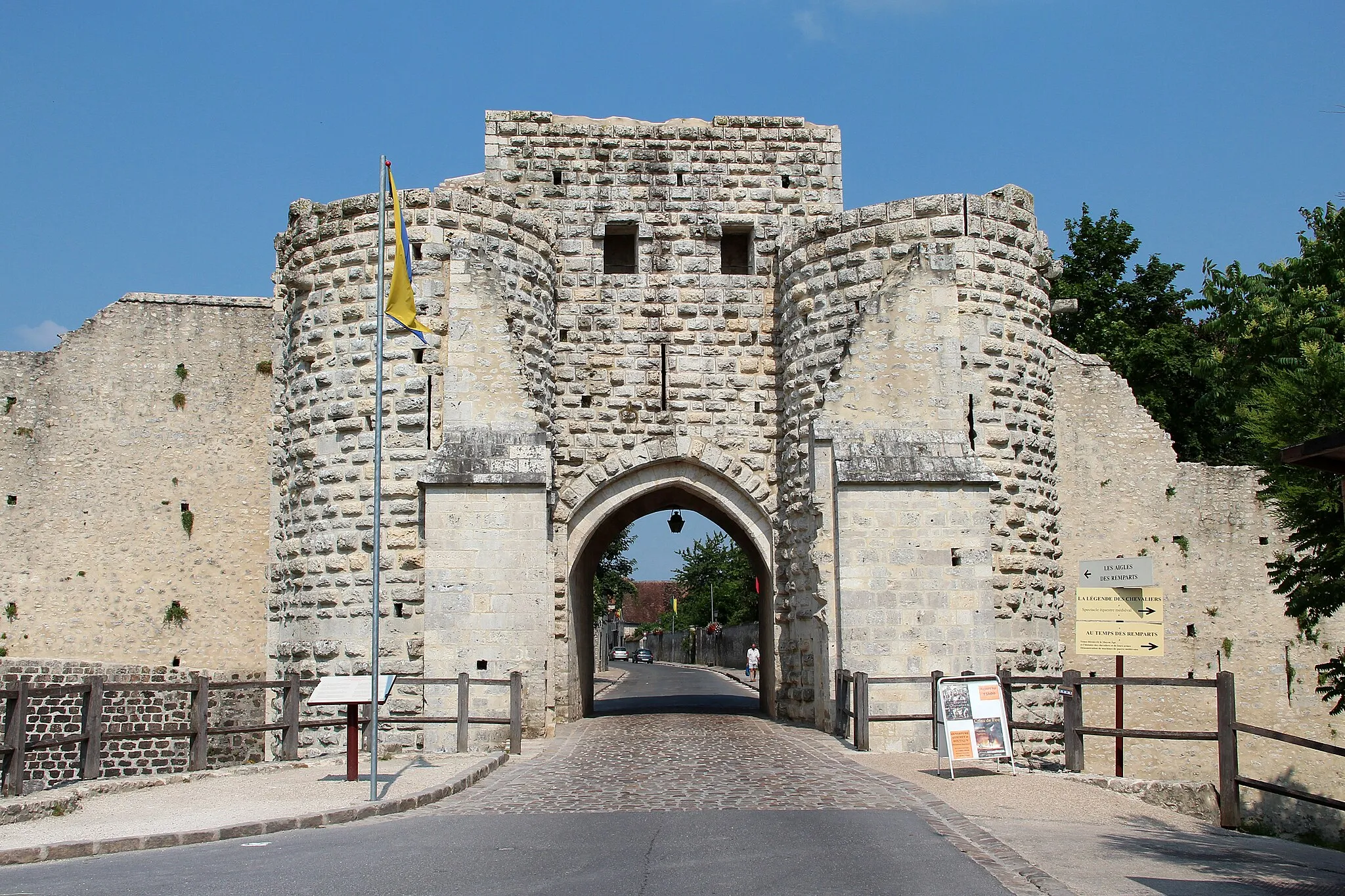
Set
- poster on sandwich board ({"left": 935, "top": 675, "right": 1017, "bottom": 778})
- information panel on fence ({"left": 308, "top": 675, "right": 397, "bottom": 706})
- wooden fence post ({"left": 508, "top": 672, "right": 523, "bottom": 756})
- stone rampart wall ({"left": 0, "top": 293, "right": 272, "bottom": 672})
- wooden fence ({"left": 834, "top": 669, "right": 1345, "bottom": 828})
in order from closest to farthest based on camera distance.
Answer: wooden fence ({"left": 834, "top": 669, "right": 1345, "bottom": 828})
information panel on fence ({"left": 308, "top": 675, "right": 397, "bottom": 706})
poster on sandwich board ({"left": 935, "top": 675, "right": 1017, "bottom": 778})
wooden fence post ({"left": 508, "top": 672, "right": 523, "bottom": 756})
stone rampart wall ({"left": 0, "top": 293, "right": 272, "bottom": 672})

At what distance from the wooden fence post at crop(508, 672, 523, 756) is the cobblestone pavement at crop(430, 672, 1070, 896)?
0.34m

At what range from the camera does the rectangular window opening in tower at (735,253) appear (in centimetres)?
1789

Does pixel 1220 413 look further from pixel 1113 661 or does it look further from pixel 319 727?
pixel 319 727

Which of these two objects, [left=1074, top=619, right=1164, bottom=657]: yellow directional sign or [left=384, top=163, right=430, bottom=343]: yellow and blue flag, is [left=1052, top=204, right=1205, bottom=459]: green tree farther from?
[left=384, top=163, right=430, bottom=343]: yellow and blue flag

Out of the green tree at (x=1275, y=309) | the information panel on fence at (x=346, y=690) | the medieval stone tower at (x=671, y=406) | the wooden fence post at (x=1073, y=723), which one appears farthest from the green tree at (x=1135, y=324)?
the information panel on fence at (x=346, y=690)

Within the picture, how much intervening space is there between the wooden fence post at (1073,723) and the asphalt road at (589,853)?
214cm

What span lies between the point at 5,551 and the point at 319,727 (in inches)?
271

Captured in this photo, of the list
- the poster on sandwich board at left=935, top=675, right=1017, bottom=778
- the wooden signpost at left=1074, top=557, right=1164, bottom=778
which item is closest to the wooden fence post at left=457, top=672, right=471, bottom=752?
the poster on sandwich board at left=935, top=675, right=1017, bottom=778

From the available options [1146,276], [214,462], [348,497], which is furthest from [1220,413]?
[1146,276]

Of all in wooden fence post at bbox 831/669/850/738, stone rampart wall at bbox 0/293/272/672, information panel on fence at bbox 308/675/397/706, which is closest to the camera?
information panel on fence at bbox 308/675/397/706

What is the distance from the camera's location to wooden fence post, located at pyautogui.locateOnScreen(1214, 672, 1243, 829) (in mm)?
9930

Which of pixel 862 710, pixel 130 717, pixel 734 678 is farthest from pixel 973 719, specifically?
pixel 734 678

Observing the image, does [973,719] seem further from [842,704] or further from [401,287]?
[401,287]

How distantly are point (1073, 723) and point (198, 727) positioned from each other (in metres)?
8.19
